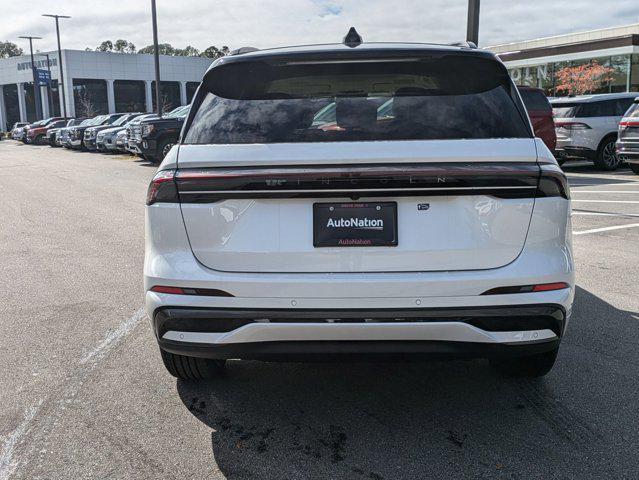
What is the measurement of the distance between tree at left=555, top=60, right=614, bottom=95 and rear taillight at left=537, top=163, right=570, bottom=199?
4011cm

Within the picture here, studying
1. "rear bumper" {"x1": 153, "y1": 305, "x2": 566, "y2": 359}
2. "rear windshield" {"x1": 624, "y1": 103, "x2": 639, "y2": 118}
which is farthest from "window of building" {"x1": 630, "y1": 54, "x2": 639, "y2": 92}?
"rear bumper" {"x1": 153, "y1": 305, "x2": 566, "y2": 359}

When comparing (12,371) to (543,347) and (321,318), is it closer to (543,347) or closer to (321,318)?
(321,318)

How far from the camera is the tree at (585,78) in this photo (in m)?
40.2

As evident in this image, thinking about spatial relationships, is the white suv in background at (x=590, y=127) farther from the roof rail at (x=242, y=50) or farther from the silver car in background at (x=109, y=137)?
the silver car in background at (x=109, y=137)

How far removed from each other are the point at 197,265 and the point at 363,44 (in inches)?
62.6

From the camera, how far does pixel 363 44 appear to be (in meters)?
3.73

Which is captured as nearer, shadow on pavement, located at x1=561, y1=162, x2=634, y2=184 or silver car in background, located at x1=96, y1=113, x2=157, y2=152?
shadow on pavement, located at x1=561, y1=162, x2=634, y2=184

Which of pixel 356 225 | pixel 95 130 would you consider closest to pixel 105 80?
pixel 95 130

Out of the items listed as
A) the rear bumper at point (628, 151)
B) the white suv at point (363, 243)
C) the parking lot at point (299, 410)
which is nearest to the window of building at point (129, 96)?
the rear bumper at point (628, 151)

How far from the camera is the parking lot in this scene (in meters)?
3.06

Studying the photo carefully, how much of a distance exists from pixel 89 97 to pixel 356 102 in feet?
247

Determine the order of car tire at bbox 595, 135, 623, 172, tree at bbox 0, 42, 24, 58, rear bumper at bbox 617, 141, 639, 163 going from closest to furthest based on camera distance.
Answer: rear bumper at bbox 617, 141, 639, 163, car tire at bbox 595, 135, 623, 172, tree at bbox 0, 42, 24, 58

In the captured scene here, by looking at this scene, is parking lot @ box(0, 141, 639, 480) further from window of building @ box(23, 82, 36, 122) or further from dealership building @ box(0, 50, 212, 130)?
window of building @ box(23, 82, 36, 122)

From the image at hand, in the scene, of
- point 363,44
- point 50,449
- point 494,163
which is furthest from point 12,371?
point 494,163
